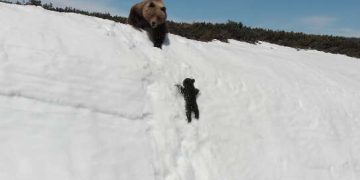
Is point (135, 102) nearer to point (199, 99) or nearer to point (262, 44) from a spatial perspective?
point (199, 99)

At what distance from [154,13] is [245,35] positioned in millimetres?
10006

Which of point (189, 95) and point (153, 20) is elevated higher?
point (153, 20)

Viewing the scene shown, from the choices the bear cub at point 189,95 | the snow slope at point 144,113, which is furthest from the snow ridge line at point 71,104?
the bear cub at point 189,95

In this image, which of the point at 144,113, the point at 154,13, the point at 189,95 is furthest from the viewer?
the point at 154,13

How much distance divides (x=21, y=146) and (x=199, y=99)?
3983mm

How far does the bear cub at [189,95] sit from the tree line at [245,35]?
23.3 feet

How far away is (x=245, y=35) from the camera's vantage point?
20422 mm

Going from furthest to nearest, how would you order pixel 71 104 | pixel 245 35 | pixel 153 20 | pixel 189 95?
1. pixel 245 35
2. pixel 153 20
3. pixel 189 95
4. pixel 71 104

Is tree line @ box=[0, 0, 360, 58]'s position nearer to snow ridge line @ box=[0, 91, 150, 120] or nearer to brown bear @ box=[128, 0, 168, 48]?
brown bear @ box=[128, 0, 168, 48]

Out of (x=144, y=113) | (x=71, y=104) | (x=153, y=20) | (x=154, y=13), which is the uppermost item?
(x=154, y=13)

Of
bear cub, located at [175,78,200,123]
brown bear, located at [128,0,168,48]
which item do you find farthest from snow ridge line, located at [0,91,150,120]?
brown bear, located at [128,0,168,48]

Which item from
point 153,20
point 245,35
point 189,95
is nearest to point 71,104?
point 189,95

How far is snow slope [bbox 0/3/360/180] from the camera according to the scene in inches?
281

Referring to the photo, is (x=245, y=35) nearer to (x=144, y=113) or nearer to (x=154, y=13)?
(x=154, y=13)
